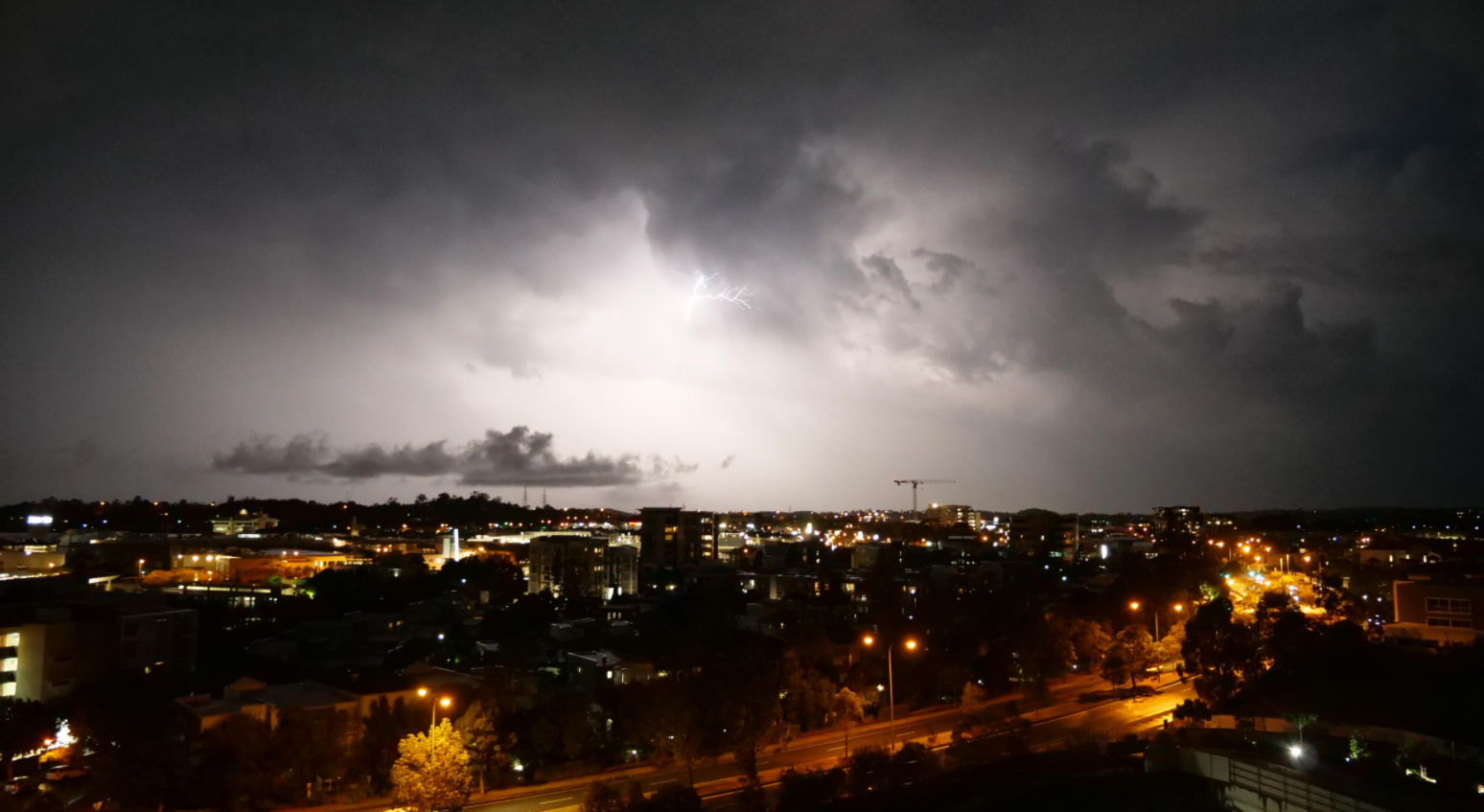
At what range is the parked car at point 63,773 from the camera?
47.3ft

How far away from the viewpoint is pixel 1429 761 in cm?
1135

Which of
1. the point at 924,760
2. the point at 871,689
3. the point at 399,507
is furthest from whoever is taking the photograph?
the point at 399,507

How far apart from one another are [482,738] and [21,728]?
27.4ft

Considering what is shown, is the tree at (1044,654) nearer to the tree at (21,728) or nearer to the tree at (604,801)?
the tree at (604,801)

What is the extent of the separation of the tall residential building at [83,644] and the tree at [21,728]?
8.24 ft

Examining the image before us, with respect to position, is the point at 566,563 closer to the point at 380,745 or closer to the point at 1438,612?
the point at 380,745

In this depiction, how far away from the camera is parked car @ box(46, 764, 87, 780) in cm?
1442

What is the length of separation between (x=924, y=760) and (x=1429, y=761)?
6.63 m

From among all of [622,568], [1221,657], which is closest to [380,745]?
[1221,657]

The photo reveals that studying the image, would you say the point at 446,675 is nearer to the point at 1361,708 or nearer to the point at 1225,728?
the point at 1225,728

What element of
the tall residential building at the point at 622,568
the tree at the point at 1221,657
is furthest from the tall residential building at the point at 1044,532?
the tree at the point at 1221,657

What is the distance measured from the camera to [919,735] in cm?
1741

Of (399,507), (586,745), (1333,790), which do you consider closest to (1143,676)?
(1333,790)

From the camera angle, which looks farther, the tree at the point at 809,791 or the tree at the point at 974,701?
the tree at the point at 974,701
